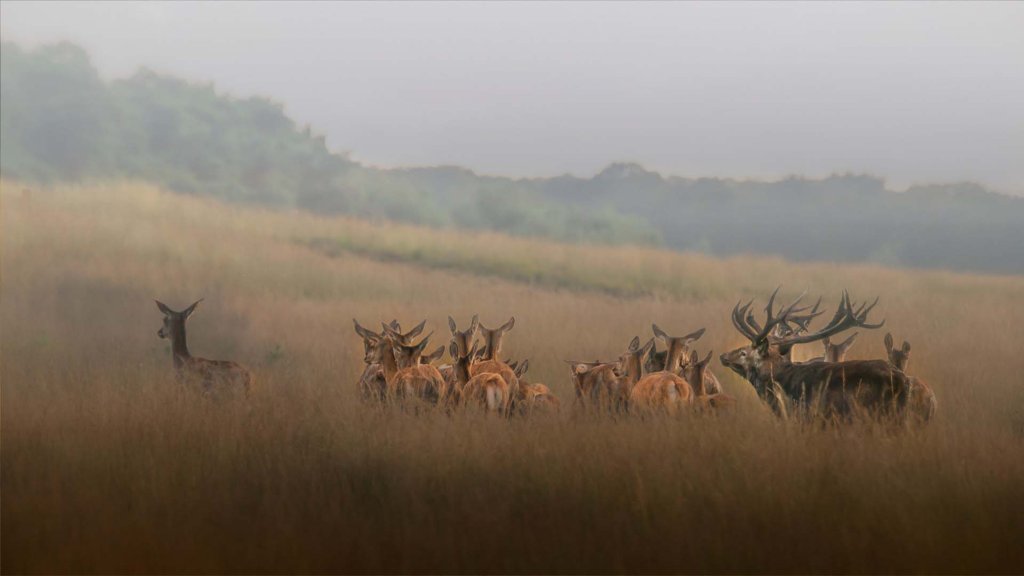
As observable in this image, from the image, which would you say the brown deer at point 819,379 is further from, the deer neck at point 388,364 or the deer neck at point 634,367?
the deer neck at point 388,364

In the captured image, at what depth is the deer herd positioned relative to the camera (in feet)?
23.7

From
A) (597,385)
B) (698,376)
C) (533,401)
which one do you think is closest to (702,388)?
(698,376)

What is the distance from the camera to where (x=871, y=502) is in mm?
5598

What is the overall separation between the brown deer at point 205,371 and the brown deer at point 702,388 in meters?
3.30

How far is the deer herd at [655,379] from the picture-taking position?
7.23m

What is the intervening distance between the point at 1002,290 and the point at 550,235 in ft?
33.6

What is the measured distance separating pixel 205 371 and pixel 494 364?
2309 millimetres

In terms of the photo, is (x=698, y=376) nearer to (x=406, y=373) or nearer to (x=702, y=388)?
(x=702, y=388)

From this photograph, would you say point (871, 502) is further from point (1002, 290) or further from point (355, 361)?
point (1002, 290)

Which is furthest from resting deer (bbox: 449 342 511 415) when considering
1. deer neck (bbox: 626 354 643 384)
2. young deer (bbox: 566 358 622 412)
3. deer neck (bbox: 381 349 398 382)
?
deer neck (bbox: 626 354 643 384)

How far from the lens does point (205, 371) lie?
9.35 metres

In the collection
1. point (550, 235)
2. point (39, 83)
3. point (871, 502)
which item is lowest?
point (871, 502)

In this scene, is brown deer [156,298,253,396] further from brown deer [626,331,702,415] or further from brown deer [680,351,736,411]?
brown deer [680,351,736,411]

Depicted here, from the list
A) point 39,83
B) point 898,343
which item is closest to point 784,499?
point 898,343
